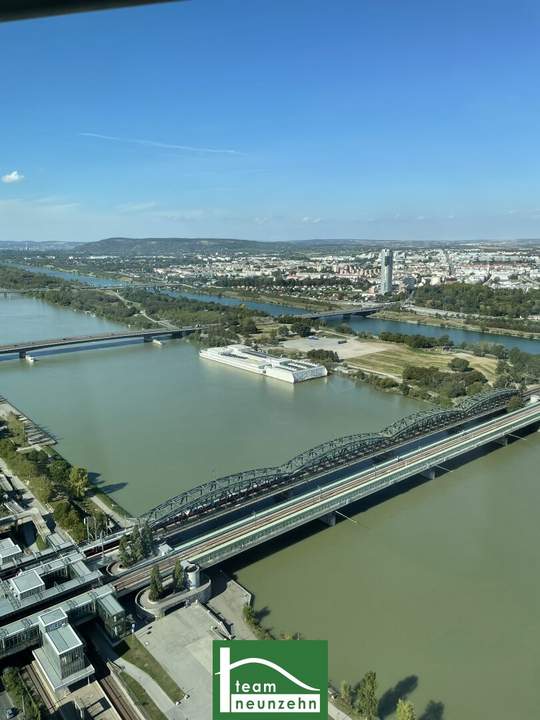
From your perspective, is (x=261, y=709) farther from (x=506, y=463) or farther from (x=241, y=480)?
(x=506, y=463)

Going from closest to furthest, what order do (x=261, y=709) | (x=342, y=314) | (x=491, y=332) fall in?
(x=261, y=709) → (x=491, y=332) → (x=342, y=314)

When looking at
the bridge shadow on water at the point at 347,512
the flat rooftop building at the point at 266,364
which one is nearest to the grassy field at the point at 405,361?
the flat rooftop building at the point at 266,364

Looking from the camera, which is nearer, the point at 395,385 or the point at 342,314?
the point at 395,385

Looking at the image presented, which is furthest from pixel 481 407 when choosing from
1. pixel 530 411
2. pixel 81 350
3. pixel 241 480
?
pixel 81 350

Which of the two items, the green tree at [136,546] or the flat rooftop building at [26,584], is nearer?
the flat rooftop building at [26,584]

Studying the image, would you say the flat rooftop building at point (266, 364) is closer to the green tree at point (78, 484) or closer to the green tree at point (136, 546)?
the green tree at point (78, 484)

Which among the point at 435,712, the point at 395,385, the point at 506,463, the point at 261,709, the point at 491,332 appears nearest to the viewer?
the point at 261,709

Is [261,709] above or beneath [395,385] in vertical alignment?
above
